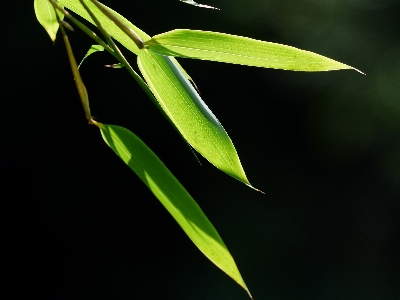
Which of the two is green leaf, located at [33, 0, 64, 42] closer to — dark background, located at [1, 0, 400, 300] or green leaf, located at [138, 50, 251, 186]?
green leaf, located at [138, 50, 251, 186]

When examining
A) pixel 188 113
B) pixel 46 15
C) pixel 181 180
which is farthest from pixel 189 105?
pixel 181 180

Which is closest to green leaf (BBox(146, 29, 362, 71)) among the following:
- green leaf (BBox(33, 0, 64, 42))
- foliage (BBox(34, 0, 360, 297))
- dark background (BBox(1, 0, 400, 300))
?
foliage (BBox(34, 0, 360, 297))

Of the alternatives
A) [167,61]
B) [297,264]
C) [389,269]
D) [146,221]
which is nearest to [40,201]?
[146,221]

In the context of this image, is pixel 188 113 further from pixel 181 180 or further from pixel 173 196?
pixel 181 180

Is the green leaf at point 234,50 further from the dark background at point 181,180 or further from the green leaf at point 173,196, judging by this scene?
the dark background at point 181,180

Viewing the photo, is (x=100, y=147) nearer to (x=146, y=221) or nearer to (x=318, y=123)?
(x=146, y=221)
